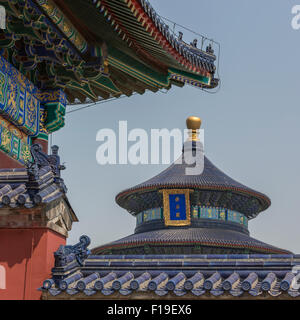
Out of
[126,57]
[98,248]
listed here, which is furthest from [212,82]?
[98,248]

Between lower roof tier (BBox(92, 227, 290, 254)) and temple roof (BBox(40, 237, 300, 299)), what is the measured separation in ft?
40.6

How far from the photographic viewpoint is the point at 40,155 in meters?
9.66

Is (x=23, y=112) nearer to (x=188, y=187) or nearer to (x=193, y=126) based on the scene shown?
(x=188, y=187)

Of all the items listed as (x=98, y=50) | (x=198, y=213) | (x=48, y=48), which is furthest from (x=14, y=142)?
(x=198, y=213)

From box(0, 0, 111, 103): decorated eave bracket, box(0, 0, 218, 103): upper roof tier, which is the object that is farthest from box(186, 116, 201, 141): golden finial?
box(0, 0, 111, 103): decorated eave bracket

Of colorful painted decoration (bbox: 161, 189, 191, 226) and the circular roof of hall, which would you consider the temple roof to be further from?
the circular roof of hall

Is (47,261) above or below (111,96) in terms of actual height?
below

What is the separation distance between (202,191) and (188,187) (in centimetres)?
56

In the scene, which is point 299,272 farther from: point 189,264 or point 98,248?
point 98,248

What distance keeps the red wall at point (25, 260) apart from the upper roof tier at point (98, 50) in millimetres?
3240

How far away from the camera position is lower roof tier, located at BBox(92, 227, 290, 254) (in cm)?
2194

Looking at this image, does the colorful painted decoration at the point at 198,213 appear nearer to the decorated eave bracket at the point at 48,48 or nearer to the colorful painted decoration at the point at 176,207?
the colorful painted decoration at the point at 176,207
